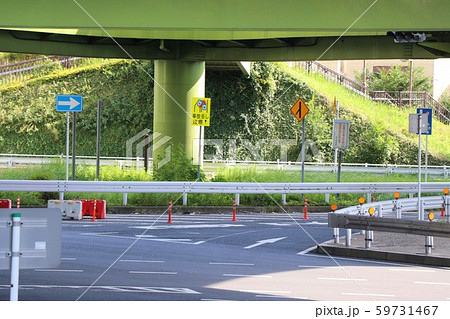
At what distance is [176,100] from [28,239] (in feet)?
87.0

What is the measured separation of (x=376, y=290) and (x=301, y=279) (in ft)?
5.03

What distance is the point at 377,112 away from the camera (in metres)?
60.5

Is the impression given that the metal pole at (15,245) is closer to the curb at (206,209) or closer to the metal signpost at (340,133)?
the curb at (206,209)

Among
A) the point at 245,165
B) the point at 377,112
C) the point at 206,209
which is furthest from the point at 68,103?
the point at 377,112

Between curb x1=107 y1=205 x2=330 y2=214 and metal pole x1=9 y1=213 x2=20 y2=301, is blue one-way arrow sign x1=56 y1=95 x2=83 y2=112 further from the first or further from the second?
metal pole x1=9 y1=213 x2=20 y2=301

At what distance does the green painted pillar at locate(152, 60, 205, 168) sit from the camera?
116 ft

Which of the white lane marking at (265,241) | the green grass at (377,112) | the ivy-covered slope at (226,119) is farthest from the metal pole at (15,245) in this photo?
A: the green grass at (377,112)

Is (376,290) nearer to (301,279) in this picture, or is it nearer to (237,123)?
(301,279)

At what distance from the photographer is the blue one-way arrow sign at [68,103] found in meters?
30.4

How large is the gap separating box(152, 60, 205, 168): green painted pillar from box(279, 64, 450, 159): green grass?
855 inches

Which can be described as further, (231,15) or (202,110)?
(202,110)

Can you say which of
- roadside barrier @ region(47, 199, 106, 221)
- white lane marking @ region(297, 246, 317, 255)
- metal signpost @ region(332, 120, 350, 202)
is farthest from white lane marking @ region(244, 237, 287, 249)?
metal signpost @ region(332, 120, 350, 202)

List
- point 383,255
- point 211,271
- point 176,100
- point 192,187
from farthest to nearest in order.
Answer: point 176,100, point 192,187, point 383,255, point 211,271

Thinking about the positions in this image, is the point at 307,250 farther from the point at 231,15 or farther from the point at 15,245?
the point at 15,245
